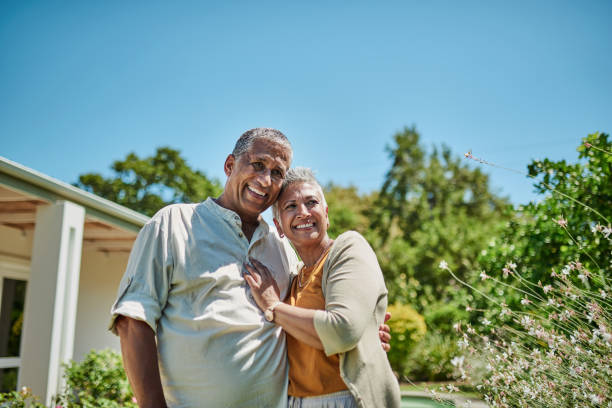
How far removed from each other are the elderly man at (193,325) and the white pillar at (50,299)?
412cm

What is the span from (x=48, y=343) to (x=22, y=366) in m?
0.40

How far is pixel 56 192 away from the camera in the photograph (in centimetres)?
530

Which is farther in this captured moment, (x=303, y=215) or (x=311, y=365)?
(x=303, y=215)

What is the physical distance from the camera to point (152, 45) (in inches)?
755

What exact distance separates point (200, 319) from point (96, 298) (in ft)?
26.7

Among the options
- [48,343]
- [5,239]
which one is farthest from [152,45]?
[48,343]

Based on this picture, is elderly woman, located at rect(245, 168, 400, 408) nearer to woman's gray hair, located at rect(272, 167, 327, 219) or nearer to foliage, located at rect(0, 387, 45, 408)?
woman's gray hair, located at rect(272, 167, 327, 219)

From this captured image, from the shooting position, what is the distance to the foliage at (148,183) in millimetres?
28609

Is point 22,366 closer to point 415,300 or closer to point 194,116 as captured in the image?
point 415,300

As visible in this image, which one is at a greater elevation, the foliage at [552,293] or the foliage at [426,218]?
the foliage at [426,218]

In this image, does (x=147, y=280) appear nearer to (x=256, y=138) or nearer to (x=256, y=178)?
(x=256, y=178)

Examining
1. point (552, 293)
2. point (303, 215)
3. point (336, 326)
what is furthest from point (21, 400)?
point (552, 293)

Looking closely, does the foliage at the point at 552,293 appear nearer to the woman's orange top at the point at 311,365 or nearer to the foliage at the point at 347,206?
the woman's orange top at the point at 311,365

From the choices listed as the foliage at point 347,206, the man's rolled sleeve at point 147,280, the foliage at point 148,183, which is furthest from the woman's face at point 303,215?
the foliage at point 148,183
